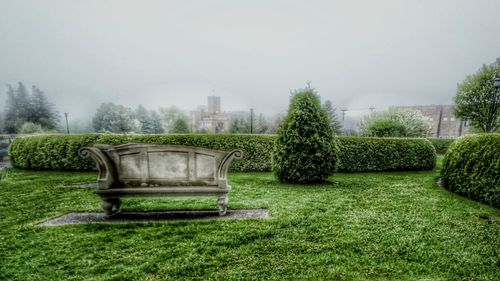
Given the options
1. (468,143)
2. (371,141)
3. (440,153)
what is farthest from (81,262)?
(440,153)

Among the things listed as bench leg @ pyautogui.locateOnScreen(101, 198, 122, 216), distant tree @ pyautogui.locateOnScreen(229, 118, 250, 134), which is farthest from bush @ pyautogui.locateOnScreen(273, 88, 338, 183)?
distant tree @ pyautogui.locateOnScreen(229, 118, 250, 134)

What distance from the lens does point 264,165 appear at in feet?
37.9

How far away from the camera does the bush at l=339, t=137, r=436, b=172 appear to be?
1117 cm

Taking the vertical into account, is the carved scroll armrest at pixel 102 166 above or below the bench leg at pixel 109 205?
above

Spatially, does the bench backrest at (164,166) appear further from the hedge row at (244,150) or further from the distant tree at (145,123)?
the distant tree at (145,123)

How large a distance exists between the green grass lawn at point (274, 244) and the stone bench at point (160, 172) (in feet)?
1.86

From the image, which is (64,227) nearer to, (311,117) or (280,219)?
(280,219)

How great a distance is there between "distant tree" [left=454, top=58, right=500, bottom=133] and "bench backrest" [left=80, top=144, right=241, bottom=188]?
28864 mm

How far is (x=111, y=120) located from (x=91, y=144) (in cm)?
3569

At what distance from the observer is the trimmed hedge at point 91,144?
11.3 meters

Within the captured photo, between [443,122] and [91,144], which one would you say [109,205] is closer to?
[91,144]

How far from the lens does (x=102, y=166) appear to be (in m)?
4.38

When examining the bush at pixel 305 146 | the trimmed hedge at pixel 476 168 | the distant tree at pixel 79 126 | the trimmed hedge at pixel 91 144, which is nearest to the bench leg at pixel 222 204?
the bush at pixel 305 146

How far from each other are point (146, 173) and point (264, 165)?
7461 millimetres
